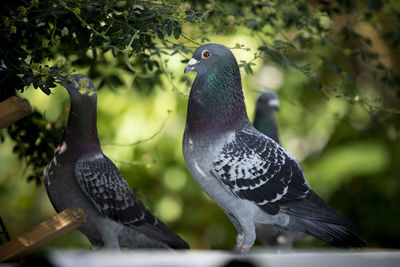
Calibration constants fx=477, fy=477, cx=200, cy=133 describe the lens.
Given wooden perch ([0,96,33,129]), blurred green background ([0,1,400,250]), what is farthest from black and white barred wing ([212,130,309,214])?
blurred green background ([0,1,400,250])

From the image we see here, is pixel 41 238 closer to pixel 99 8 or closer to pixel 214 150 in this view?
pixel 214 150

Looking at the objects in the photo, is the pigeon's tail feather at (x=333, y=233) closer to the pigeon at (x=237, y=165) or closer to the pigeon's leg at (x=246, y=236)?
the pigeon at (x=237, y=165)

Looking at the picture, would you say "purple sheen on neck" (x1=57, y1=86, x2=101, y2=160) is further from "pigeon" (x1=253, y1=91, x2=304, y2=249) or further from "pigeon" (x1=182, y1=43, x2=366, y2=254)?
"pigeon" (x1=253, y1=91, x2=304, y2=249)

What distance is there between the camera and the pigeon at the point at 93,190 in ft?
4.31

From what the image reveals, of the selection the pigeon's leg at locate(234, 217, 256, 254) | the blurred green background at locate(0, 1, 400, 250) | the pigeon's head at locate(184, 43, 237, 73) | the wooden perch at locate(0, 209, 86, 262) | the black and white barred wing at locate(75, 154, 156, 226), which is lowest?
the blurred green background at locate(0, 1, 400, 250)

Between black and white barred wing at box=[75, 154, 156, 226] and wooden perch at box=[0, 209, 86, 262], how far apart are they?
0.21 meters

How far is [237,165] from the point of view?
4.36 feet

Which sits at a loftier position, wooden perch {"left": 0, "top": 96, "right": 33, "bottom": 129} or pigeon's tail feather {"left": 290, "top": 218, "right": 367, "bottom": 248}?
wooden perch {"left": 0, "top": 96, "right": 33, "bottom": 129}

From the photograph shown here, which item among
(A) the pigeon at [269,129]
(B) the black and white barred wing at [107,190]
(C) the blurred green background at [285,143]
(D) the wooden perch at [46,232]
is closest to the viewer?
(D) the wooden perch at [46,232]

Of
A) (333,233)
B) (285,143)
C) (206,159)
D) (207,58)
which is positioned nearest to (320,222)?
(333,233)

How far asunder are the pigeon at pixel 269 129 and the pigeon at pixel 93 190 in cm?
73

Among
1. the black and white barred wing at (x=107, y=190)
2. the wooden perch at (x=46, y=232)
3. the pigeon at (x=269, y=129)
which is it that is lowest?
the pigeon at (x=269, y=129)

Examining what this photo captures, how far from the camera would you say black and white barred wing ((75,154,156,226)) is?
4.29 feet

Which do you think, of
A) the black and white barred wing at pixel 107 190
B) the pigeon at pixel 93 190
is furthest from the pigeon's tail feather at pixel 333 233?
the black and white barred wing at pixel 107 190
